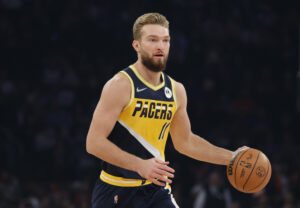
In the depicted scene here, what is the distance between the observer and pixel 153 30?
140 inches

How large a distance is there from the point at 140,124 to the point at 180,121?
48 cm

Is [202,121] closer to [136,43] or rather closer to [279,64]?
[279,64]

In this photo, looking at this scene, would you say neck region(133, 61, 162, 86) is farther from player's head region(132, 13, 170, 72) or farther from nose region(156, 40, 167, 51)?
nose region(156, 40, 167, 51)

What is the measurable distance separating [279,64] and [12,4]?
245 inches

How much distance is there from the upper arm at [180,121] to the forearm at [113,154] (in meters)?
0.73

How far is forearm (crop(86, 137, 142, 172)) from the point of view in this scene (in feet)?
10.5

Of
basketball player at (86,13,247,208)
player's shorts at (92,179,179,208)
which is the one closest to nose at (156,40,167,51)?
basketball player at (86,13,247,208)

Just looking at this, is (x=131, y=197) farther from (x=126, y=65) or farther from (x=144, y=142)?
(x=126, y=65)

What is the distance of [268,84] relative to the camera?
472 inches

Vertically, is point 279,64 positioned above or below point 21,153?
above

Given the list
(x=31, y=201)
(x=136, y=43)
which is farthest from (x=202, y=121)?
(x=136, y=43)

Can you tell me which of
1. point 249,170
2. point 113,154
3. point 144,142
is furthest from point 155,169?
point 249,170

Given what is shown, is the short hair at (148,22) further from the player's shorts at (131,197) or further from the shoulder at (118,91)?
the player's shorts at (131,197)

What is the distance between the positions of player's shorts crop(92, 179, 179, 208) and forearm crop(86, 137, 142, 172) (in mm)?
405
